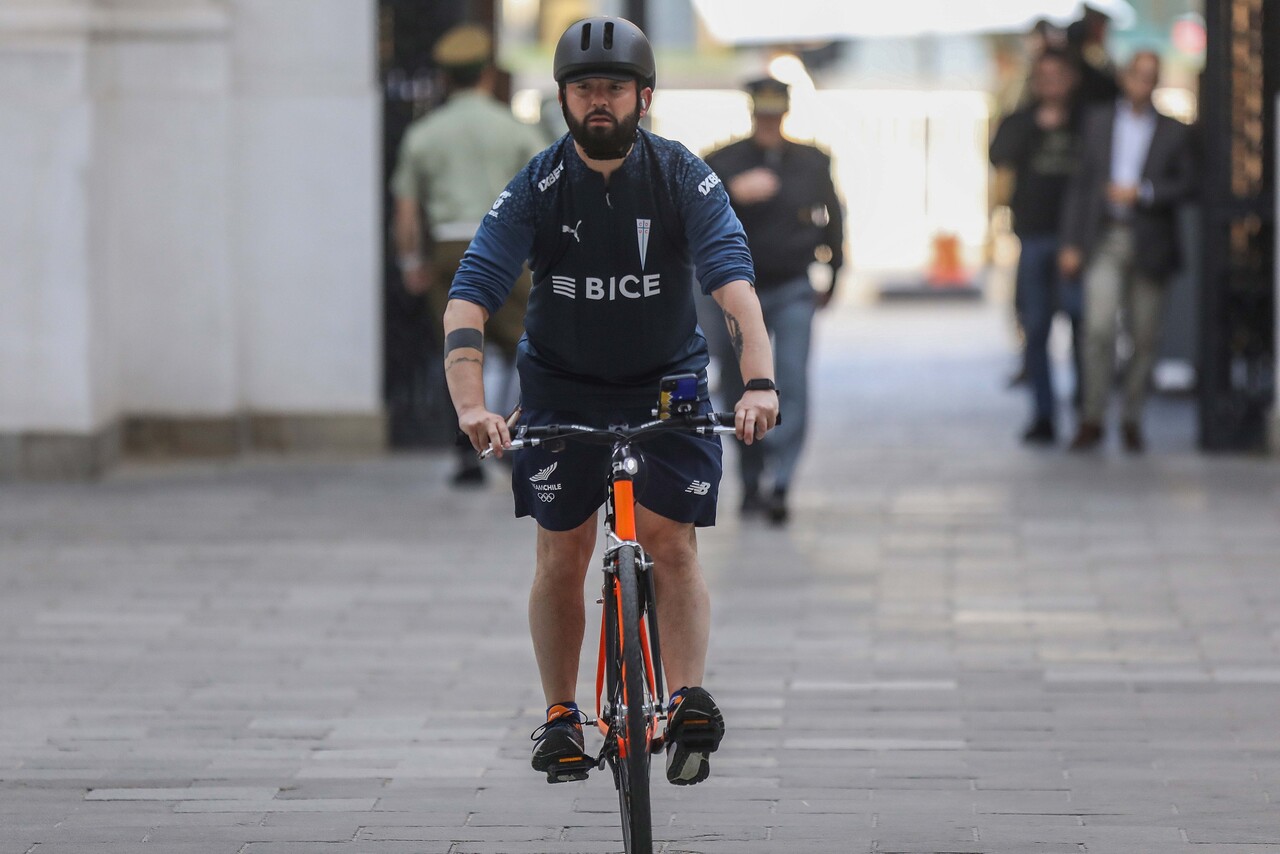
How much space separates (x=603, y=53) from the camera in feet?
15.5

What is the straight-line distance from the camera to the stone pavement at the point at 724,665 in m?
5.32

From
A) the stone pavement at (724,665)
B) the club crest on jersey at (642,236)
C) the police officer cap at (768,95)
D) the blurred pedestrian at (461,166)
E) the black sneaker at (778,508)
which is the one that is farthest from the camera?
the blurred pedestrian at (461,166)

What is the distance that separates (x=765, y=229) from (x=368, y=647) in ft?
9.96

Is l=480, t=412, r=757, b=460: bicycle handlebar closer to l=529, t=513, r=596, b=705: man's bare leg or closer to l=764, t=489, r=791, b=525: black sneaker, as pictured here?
l=529, t=513, r=596, b=705: man's bare leg

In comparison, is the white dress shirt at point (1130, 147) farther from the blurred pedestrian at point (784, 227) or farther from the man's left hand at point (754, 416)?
the man's left hand at point (754, 416)

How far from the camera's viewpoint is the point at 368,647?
7.35 meters

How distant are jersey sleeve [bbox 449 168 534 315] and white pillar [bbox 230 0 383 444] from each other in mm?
6789

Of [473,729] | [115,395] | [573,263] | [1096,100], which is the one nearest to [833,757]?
[473,729]

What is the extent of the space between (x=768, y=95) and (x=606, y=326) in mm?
4615

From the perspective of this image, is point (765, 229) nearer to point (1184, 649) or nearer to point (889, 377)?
point (1184, 649)

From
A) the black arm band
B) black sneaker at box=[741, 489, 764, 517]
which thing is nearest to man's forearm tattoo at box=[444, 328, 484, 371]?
the black arm band

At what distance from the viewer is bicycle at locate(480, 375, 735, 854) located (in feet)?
15.0

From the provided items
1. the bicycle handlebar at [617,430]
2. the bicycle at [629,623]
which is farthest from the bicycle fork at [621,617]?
the bicycle handlebar at [617,430]

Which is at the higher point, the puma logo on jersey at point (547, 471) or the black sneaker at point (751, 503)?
the puma logo on jersey at point (547, 471)
